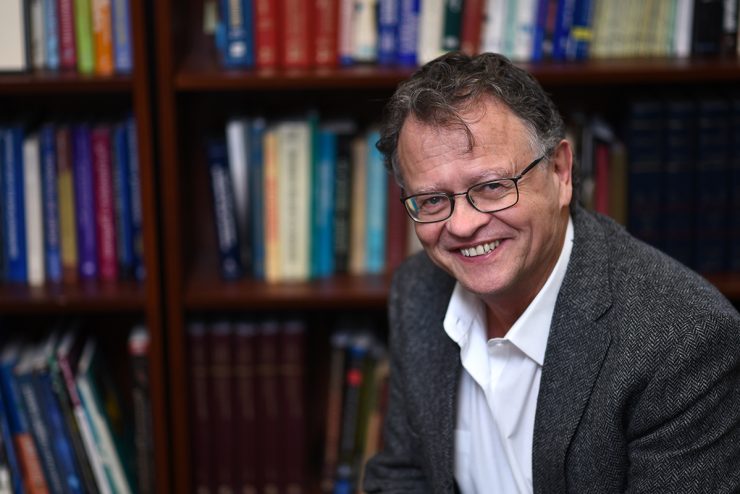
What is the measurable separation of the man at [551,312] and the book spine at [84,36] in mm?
808

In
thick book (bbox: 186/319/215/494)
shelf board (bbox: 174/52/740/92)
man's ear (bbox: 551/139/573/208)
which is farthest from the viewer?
thick book (bbox: 186/319/215/494)

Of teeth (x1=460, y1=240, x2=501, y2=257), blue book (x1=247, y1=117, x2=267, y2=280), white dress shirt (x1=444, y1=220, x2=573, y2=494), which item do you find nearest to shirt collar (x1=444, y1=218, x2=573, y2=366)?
white dress shirt (x1=444, y1=220, x2=573, y2=494)

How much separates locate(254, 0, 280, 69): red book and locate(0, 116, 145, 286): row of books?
0.98 ft

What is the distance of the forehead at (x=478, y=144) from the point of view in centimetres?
132

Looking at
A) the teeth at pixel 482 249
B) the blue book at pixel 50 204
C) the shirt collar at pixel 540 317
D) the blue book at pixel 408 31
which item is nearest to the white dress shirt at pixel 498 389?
the shirt collar at pixel 540 317

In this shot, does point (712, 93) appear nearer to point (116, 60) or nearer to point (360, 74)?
point (360, 74)

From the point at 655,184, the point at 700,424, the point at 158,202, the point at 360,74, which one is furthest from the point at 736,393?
the point at 158,202

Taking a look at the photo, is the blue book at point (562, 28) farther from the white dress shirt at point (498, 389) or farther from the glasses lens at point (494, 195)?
the glasses lens at point (494, 195)

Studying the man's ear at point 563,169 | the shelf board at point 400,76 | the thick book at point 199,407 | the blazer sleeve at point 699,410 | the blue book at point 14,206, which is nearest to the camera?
the blazer sleeve at point 699,410

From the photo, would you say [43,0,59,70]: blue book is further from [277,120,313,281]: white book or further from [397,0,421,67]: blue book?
[397,0,421,67]: blue book

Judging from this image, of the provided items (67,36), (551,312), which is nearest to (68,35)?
(67,36)

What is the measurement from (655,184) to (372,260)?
24.0 inches

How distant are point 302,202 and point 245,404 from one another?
1.52 feet

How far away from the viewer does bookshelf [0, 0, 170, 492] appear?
1.92m
